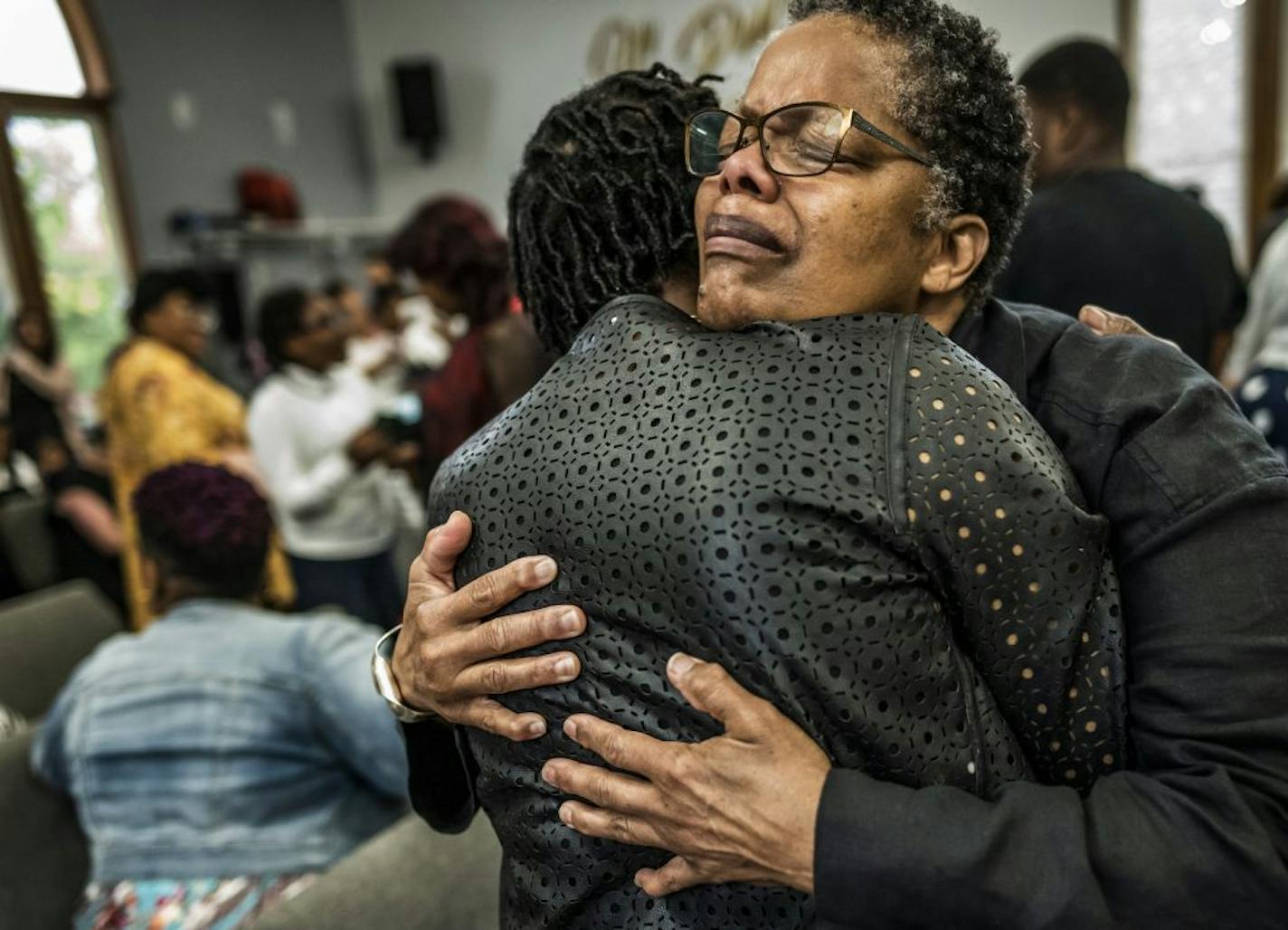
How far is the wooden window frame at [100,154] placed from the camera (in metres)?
5.25

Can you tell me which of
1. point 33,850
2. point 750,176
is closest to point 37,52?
point 33,850

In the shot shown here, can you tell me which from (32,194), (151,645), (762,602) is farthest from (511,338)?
(32,194)

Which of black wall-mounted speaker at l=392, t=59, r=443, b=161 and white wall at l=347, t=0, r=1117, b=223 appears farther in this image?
black wall-mounted speaker at l=392, t=59, r=443, b=161

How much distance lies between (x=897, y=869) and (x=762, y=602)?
200 mm

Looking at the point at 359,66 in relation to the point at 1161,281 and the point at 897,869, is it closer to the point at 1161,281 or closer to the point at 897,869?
the point at 1161,281

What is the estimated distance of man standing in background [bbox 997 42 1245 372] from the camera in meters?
1.75

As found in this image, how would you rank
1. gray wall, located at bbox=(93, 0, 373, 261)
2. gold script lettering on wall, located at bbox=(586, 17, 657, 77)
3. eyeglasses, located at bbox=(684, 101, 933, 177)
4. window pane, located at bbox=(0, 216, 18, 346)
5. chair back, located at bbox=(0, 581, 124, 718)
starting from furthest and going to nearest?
gold script lettering on wall, located at bbox=(586, 17, 657, 77)
gray wall, located at bbox=(93, 0, 373, 261)
window pane, located at bbox=(0, 216, 18, 346)
chair back, located at bbox=(0, 581, 124, 718)
eyeglasses, located at bbox=(684, 101, 933, 177)

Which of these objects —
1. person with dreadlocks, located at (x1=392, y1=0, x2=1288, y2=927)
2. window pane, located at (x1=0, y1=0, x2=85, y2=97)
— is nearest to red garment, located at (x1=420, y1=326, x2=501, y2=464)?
person with dreadlocks, located at (x1=392, y1=0, x2=1288, y2=927)

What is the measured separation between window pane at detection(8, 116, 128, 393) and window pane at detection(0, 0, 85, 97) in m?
0.18

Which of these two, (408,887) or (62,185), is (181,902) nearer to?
(408,887)

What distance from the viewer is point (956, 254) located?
0.87 m

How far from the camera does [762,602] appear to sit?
63 cm

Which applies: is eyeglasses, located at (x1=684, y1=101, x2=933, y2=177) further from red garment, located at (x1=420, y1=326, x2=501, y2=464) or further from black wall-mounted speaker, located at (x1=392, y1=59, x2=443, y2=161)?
black wall-mounted speaker, located at (x1=392, y1=59, x2=443, y2=161)

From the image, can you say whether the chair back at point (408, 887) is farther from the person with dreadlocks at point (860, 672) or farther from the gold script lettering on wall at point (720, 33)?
the gold script lettering on wall at point (720, 33)
